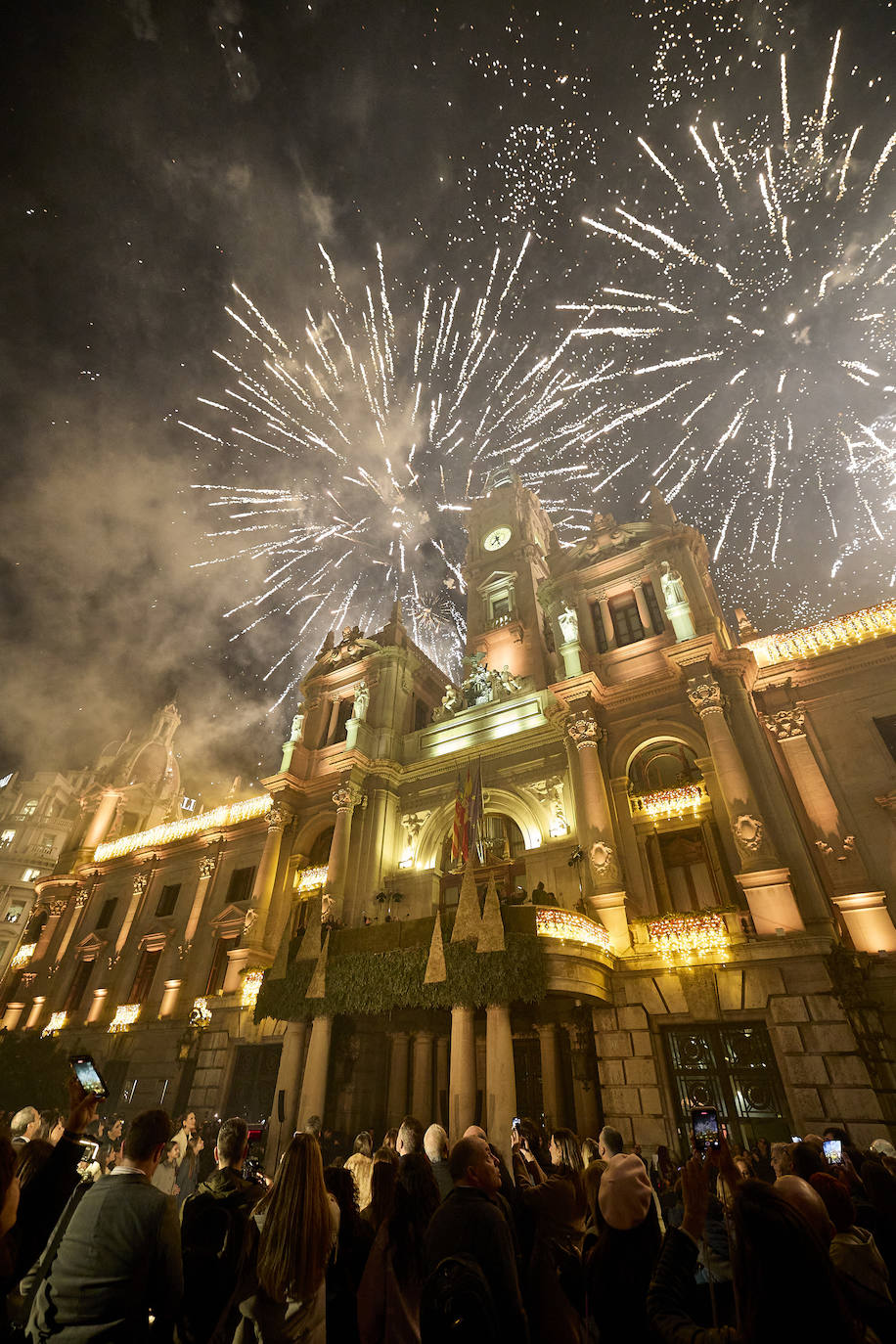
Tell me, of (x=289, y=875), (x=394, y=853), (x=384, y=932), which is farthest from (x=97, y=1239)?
(x=289, y=875)

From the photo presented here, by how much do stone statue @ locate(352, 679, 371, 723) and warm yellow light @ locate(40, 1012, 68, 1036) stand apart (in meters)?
22.8

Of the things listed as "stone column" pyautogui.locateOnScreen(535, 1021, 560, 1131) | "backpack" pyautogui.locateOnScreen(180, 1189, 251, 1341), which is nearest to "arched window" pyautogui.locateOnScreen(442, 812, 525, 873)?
"stone column" pyautogui.locateOnScreen(535, 1021, 560, 1131)

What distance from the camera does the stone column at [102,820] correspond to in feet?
138

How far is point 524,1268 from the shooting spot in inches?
192

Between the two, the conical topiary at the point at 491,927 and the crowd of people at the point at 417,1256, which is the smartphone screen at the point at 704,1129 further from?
the conical topiary at the point at 491,927

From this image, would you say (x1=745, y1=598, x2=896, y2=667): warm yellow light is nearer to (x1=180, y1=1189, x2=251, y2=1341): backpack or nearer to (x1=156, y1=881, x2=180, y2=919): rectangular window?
(x1=180, y1=1189, x2=251, y2=1341): backpack

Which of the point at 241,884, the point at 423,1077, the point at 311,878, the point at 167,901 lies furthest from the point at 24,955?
the point at 423,1077

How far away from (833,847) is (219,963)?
2756cm

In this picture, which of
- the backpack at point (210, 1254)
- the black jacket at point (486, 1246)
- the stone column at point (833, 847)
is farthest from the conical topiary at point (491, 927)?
the black jacket at point (486, 1246)

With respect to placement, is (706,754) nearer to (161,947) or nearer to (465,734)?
(465,734)

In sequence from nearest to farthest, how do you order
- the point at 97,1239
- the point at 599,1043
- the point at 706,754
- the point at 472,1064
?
the point at 97,1239, the point at 472,1064, the point at 599,1043, the point at 706,754

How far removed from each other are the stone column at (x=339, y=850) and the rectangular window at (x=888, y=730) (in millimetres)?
20606

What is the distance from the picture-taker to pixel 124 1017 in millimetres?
31156

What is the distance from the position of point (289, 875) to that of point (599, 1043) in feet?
54.7
